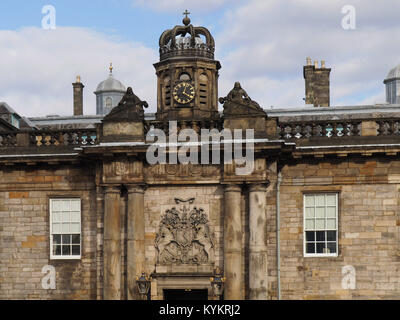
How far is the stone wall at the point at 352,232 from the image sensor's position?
2222cm

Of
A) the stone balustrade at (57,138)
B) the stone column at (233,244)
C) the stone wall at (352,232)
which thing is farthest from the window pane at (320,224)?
the stone balustrade at (57,138)

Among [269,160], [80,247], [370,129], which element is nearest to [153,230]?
[80,247]

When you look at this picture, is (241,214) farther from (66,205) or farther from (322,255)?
(66,205)

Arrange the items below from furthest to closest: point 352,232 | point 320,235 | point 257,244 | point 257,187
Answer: point 320,235
point 352,232
point 257,187
point 257,244

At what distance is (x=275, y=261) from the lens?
2230 centimetres

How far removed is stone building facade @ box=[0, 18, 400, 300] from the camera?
22.0 meters

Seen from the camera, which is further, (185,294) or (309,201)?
(309,201)

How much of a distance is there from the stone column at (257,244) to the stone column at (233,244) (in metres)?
0.33

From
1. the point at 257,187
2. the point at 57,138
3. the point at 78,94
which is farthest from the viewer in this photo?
the point at 78,94

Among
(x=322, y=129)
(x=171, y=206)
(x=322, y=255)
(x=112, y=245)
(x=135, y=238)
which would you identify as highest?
(x=322, y=129)

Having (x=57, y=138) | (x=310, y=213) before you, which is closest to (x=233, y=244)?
(x=310, y=213)

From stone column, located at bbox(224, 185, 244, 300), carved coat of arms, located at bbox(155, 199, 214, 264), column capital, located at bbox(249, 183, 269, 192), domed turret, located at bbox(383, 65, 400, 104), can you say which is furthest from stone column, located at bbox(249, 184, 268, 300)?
domed turret, located at bbox(383, 65, 400, 104)

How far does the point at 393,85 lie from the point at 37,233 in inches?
1164

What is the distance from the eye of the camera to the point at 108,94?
50344 millimetres
